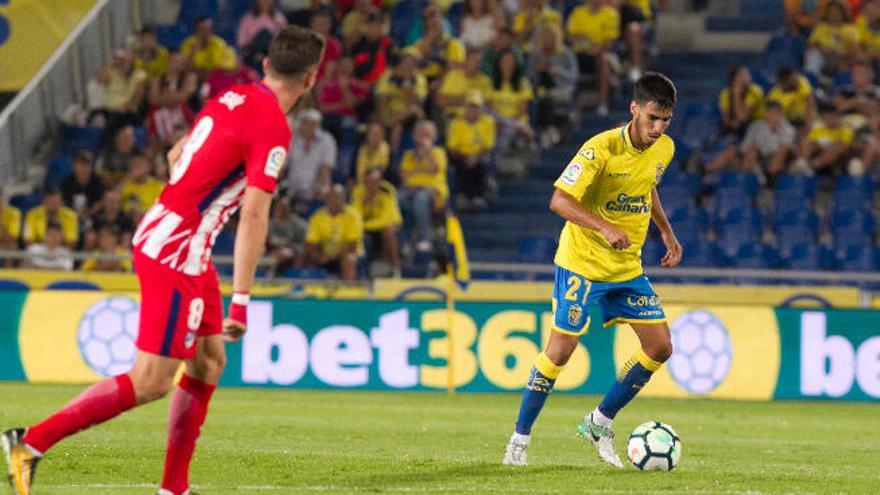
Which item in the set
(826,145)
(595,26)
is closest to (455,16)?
(595,26)

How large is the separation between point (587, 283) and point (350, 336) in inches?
298

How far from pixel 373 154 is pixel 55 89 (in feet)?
16.8

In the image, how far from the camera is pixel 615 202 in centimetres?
1047

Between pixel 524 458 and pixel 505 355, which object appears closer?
pixel 524 458

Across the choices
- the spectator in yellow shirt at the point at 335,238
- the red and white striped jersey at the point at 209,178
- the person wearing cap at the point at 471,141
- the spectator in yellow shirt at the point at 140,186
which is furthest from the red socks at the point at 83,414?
the person wearing cap at the point at 471,141

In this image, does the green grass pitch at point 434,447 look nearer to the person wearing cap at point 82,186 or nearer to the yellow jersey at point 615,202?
the yellow jersey at point 615,202

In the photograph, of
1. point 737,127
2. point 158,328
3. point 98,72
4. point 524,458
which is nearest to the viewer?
point 158,328

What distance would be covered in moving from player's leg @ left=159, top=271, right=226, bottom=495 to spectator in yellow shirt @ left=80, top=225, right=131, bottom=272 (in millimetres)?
11667

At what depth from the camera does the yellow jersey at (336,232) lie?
20.0m

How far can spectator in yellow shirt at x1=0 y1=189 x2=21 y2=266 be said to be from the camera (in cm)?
2045

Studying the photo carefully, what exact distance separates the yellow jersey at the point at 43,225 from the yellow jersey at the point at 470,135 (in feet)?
15.7

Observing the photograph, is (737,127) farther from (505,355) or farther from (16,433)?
(16,433)

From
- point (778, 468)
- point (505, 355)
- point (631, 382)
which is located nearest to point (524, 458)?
point (631, 382)

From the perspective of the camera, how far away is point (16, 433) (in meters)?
7.46
